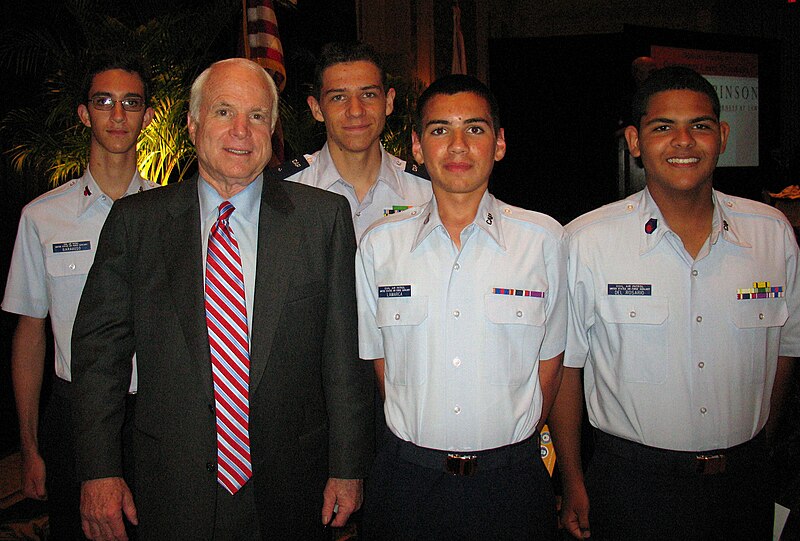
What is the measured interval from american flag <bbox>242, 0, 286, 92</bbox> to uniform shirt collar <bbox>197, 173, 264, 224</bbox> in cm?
299

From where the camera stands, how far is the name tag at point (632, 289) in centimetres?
191

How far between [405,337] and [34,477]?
1.48 metres

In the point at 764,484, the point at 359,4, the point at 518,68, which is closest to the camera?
the point at 764,484

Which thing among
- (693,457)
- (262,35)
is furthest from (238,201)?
(262,35)

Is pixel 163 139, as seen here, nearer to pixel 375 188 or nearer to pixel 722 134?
pixel 375 188

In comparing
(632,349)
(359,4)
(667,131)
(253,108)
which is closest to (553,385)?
(632,349)

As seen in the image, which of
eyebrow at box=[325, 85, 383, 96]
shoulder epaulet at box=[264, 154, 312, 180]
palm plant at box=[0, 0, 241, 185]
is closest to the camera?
eyebrow at box=[325, 85, 383, 96]

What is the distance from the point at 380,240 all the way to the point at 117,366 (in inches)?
31.7

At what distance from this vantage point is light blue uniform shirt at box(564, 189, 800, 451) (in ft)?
6.09

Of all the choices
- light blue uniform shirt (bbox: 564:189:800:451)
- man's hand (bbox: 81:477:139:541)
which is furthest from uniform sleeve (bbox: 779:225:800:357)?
man's hand (bbox: 81:477:139:541)

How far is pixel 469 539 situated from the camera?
1.75 meters

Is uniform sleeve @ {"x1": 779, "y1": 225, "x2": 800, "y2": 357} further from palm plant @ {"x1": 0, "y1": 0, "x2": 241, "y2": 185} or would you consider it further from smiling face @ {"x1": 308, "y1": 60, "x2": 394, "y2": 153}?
palm plant @ {"x1": 0, "y1": 0, "x2": 241, "y2": 185}

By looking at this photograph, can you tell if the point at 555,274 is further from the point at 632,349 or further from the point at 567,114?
the point at 567,114

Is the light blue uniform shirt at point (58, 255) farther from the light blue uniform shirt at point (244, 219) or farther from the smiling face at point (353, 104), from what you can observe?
the smiling face at point (353, 104)
